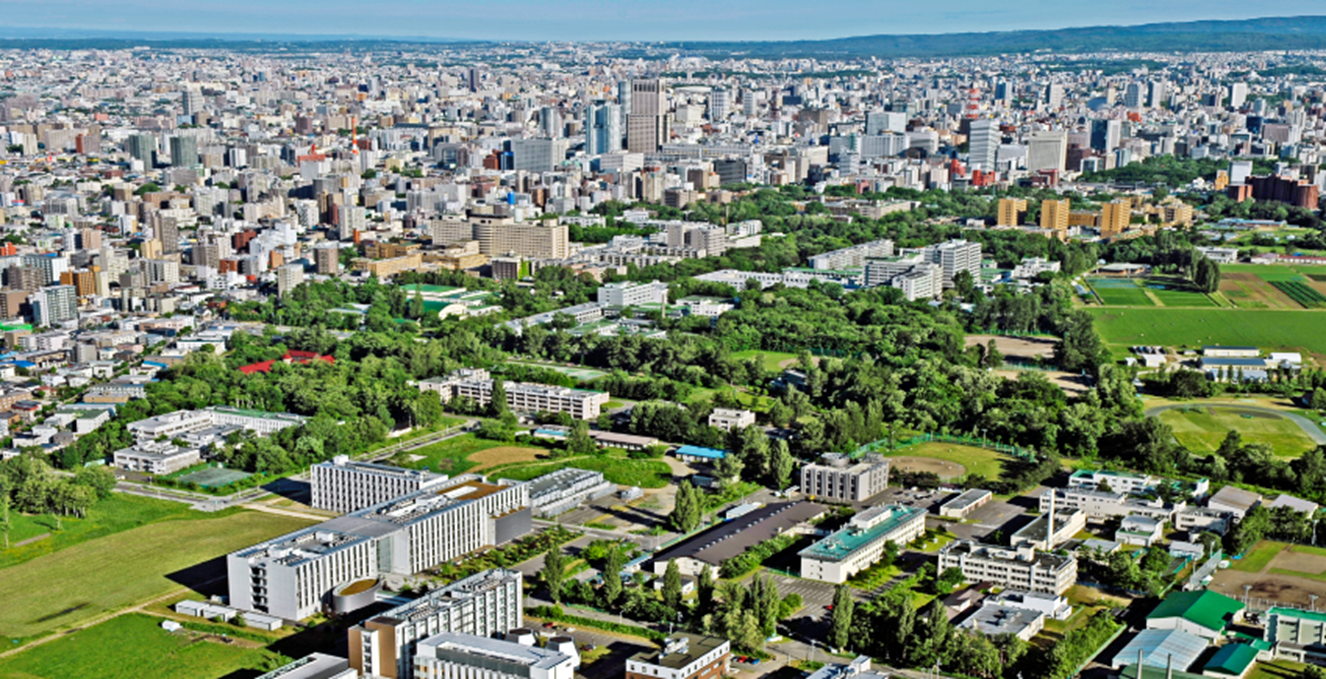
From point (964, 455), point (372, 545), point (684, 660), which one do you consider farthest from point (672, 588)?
point (964, 455)

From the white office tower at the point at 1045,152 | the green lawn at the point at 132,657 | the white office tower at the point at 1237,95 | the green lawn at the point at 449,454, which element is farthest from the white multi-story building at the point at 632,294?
the white office tower at the point at 1237,95

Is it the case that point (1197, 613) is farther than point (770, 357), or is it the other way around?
point (770, 357)

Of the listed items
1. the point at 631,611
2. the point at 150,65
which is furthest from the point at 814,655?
the point at 150,65

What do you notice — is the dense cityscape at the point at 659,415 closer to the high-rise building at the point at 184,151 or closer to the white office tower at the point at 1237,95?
the high-rise building at the point at 184,151

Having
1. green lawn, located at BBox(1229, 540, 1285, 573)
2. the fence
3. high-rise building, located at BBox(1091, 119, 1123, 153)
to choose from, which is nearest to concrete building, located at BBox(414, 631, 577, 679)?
green lawn, located at BBox(1229, 540, 1285, 573)

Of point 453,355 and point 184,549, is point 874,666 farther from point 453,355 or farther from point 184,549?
point 453,355

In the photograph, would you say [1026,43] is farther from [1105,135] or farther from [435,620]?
[435,620]
